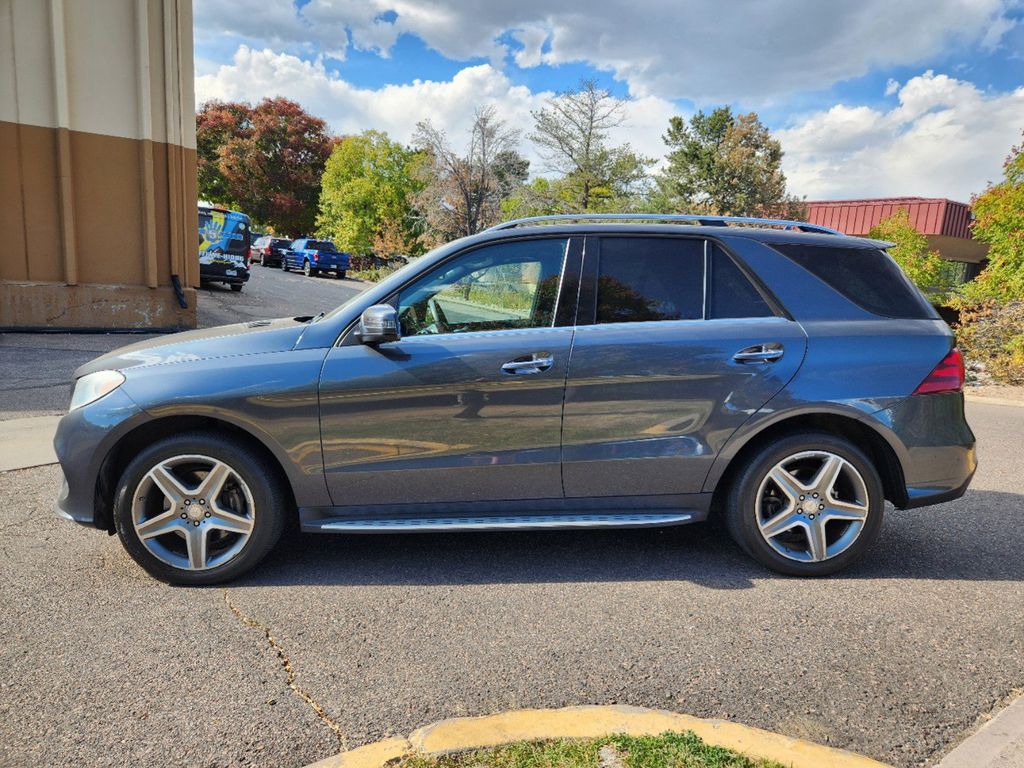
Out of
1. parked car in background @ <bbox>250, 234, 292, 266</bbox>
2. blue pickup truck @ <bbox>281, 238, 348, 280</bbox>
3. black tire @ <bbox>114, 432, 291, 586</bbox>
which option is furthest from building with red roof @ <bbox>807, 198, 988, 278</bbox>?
black tire @ <bbox>114, 432, 291, 586</bbox>

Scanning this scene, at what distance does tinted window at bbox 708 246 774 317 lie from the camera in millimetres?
3717

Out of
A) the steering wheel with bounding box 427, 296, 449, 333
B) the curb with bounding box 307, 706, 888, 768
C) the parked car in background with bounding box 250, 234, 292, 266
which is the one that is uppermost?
the parked car in background with bounding box 250, 234, 292, 266

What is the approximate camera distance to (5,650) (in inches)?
114

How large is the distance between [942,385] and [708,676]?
2.03 meters

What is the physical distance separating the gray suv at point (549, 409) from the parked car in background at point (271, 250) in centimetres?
3792

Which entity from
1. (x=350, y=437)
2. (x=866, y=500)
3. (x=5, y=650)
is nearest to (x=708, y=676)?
(x=866, y=500)

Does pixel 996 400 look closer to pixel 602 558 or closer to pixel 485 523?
pixel 602 558

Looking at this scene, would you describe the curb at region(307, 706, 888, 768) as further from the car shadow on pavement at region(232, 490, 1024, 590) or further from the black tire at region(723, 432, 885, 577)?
the black tire at region(723, 432, 885, 577)

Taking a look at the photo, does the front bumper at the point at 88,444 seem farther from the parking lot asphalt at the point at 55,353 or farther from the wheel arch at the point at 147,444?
the parking lot asphalt at the point at 55,353

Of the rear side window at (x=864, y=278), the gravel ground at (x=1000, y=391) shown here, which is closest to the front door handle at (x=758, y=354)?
the rear side window at (x=864, y=278)

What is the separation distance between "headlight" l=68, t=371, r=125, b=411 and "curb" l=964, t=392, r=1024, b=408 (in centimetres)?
1036

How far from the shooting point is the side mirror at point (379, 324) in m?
3.38

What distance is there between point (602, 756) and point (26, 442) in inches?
228

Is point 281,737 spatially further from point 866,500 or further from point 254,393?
point 866,500
